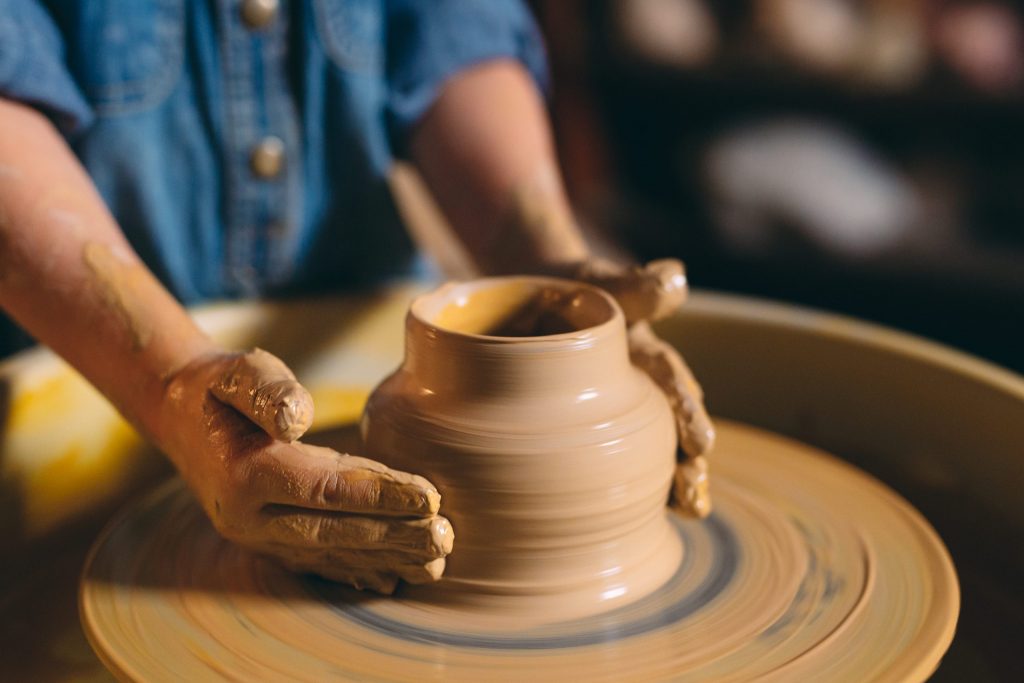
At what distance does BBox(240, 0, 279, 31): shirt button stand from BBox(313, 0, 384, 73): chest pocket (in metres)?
0.05

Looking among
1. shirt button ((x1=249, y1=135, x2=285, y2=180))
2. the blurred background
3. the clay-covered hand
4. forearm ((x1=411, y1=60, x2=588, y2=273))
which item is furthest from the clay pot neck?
the blurred background

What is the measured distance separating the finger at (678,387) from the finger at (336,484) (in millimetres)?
259

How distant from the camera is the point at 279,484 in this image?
0.79m

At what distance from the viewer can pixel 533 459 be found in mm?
805

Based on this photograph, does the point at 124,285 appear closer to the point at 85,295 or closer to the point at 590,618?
the point at 85,295

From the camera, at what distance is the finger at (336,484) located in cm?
77

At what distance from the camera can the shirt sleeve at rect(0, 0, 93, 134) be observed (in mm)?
1038

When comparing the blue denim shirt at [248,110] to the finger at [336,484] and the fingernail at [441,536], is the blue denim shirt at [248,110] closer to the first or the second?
the finger at [336,484]

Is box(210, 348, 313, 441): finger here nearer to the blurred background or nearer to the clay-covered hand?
the clay-covered hand

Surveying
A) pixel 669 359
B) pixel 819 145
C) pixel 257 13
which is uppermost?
pixel 257 13

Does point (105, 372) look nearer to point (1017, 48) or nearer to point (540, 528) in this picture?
point (540, 528)

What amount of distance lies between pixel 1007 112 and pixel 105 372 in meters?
2.58

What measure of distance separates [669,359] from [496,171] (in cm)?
40

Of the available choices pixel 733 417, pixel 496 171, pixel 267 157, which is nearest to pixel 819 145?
pixel 733 417
